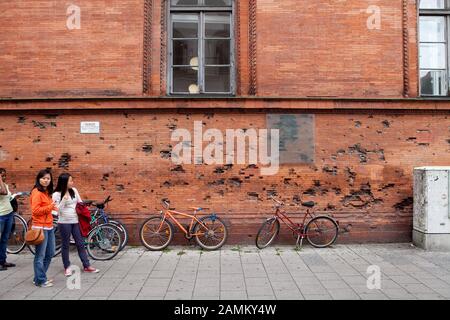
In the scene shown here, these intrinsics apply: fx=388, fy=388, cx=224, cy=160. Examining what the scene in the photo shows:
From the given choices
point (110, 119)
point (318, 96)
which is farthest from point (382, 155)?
point (110, 119)

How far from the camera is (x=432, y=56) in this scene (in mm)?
9789

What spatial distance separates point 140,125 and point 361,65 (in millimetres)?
5415

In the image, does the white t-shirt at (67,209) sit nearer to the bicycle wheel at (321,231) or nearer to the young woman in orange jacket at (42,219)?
the young woman in orange jacket at (42,219)

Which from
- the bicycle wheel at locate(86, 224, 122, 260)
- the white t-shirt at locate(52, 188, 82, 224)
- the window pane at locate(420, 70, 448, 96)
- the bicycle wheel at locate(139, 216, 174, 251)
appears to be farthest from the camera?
the window pane at locate(420, 70, 448, 96)

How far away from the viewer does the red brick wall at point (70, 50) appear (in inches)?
359

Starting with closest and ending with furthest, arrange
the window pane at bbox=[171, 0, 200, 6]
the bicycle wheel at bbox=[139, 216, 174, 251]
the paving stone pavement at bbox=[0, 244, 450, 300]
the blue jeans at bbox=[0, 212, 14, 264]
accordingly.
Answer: the paving stone pavement at bbox=[0, 244, 450, 300]
the blue jeans at bbox=[0, 212, 14, 264]
the bicycle wheel at bbox=[139, 216, 174, 251]
the window pane at bbox=[171, 0, 200, 6]

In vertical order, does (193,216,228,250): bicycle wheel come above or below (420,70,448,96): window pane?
below

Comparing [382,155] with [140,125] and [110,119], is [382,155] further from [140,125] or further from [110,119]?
[110,119]

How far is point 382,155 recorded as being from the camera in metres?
9.20

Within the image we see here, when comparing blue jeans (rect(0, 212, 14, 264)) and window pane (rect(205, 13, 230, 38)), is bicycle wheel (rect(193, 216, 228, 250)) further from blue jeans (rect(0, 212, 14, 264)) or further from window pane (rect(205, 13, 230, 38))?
window pane (rect(205, 13, 230, 38))

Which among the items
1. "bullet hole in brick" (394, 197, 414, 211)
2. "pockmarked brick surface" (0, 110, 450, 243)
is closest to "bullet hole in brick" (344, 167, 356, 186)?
"pockmarked brick surface" (0, 110, 450, 243)

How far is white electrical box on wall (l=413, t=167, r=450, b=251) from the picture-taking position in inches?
330

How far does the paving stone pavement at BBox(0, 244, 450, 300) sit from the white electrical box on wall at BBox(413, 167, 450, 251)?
1.06 ft

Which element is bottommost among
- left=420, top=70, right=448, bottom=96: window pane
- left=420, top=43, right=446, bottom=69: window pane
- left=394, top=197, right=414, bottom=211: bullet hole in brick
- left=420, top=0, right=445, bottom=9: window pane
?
left=394, top=197, right=414, bottom=211: bullet hole in brick
